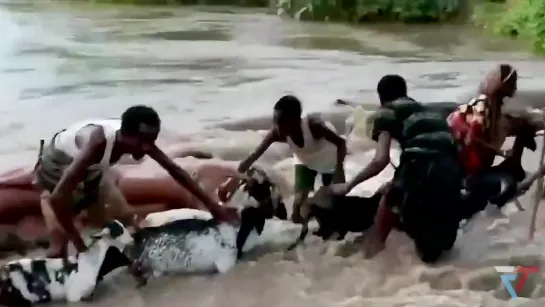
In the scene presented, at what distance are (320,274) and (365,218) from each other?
0.39m

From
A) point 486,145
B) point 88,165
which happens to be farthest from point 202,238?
point 486,145

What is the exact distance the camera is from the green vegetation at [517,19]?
868cm

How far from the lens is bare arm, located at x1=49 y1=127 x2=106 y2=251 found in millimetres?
2521

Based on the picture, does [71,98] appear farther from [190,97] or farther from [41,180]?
[41,180]

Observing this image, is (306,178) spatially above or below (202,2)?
above

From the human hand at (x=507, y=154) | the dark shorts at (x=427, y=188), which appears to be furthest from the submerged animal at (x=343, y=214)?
the human hand at (x=507, y=154)

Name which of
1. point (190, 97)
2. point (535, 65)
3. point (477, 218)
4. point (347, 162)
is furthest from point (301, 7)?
point (477, 218)

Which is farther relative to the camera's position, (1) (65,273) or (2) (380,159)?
(2) (380,159)

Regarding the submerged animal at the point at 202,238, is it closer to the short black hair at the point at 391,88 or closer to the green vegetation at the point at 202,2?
the short black hair at the point at 391,88

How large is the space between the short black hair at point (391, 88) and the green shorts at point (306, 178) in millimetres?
432

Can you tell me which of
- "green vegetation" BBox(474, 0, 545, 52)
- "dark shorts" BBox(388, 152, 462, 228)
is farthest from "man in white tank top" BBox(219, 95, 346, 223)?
"green vegetation" BBox(474, 0, 545, 52)

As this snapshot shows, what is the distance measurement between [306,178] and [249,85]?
379cm

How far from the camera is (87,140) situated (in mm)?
2572

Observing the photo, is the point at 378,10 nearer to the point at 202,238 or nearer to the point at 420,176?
the point at 420,176
